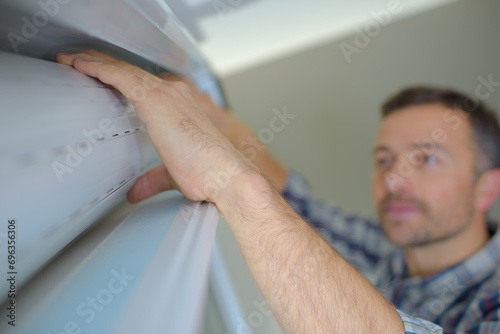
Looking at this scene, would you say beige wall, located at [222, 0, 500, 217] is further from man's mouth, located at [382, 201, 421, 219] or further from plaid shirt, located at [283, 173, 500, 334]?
man's mouth, located at [382, 201, 421, 219]

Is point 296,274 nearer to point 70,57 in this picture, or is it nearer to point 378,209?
point 70,57

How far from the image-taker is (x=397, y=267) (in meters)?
1.32

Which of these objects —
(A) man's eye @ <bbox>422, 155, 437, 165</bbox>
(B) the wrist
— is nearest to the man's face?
(A) man's eye @ <bbox>422, 155, 437, 165</bbox>

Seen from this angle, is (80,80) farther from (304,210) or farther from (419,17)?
(419,17)

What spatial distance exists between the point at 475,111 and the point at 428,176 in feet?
1.20

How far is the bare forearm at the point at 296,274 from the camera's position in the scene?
0.44 metres

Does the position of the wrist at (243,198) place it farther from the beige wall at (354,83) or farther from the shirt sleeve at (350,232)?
the beige wall at (354,83)

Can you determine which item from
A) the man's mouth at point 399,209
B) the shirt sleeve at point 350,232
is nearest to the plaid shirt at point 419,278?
the shirt sleeve at point 350,232

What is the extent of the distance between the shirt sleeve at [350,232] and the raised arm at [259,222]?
0.93 meters

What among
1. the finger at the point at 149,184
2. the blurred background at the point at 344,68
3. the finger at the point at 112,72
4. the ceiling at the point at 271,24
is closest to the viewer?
the finger at the point at 112,72

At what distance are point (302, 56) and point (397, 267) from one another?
3.32ft

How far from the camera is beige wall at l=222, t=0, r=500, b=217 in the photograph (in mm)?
1401

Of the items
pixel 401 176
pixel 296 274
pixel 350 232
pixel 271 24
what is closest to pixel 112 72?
pixel 296 274

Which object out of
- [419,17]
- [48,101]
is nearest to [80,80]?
[48,101]
